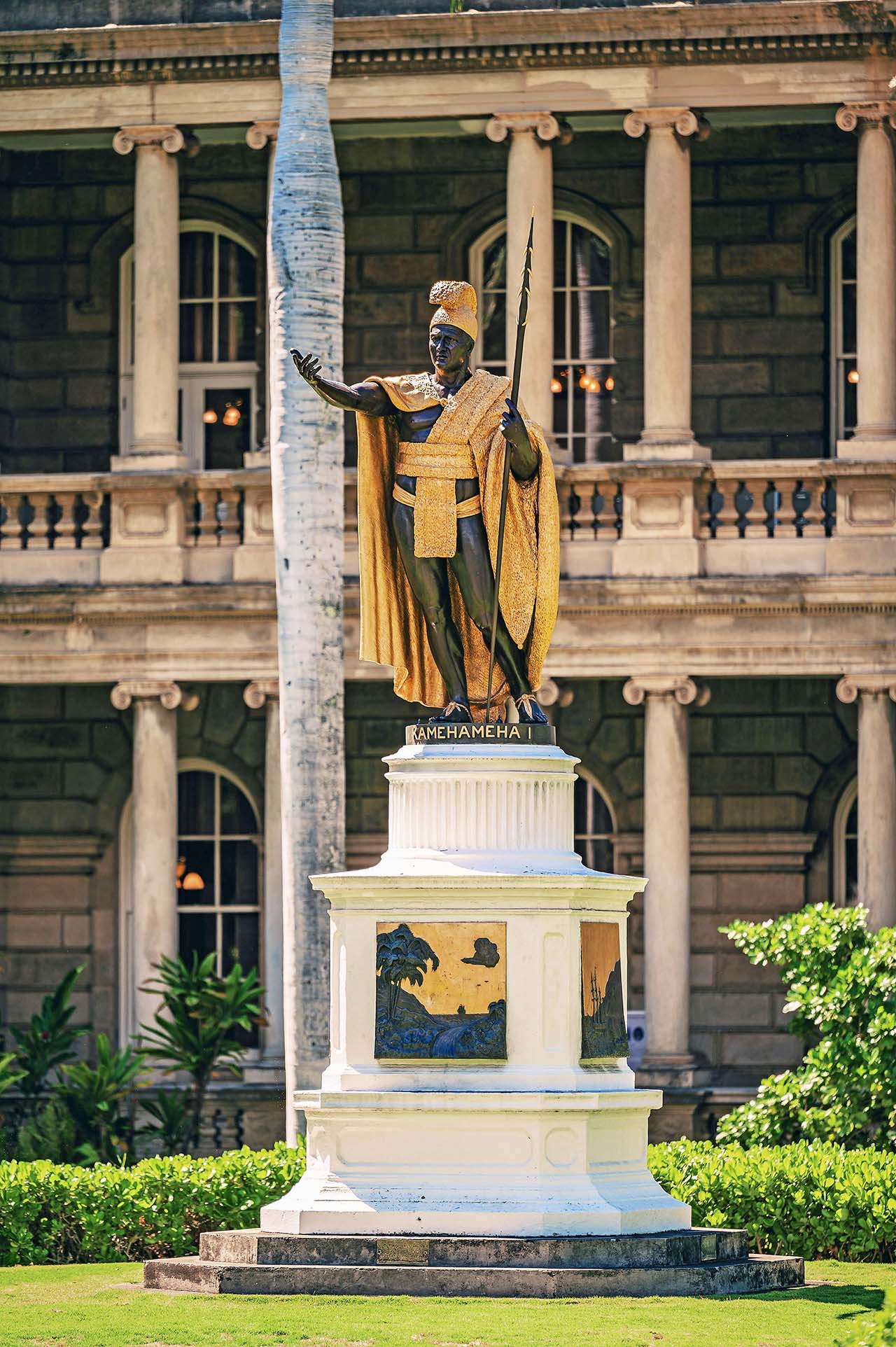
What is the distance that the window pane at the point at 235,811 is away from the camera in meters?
29.1

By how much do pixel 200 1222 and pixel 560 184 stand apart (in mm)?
13600

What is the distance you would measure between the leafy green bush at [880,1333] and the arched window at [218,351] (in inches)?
763

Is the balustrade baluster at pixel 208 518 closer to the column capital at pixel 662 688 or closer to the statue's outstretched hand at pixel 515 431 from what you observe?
the column capital at pixel 662 688

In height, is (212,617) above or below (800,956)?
above

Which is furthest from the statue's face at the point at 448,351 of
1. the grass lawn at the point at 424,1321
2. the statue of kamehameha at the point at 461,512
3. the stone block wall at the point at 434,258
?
the stone block wall at the point at 434,258

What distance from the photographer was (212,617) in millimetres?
26172

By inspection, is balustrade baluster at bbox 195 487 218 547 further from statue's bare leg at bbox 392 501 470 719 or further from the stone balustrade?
statue's bare leg at bbox 392 501 470 719

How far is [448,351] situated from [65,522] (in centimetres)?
1217

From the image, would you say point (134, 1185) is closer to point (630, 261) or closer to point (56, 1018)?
point (56, 1018)

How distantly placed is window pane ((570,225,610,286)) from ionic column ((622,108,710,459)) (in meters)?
2.48

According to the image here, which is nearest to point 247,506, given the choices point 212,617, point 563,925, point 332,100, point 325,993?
point 212,617

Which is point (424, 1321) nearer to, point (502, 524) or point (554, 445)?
point (502, 524)

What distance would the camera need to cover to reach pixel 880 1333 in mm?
9914

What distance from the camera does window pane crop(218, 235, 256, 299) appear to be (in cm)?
2891
